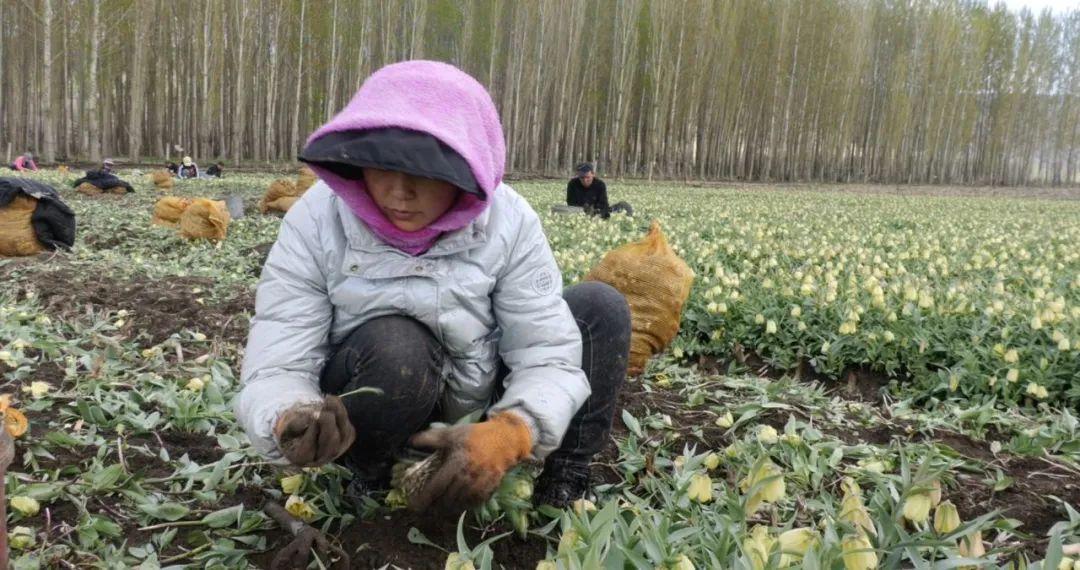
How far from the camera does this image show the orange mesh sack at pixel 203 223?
262 inches

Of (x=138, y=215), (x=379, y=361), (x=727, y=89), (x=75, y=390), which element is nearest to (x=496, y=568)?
(x=379, y=361)

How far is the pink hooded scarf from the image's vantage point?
150 centimetres

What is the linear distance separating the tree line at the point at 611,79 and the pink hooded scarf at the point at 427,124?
2034 cm

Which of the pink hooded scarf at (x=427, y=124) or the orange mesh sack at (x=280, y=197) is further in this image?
the orange mesh sack at (x=280, y=197)

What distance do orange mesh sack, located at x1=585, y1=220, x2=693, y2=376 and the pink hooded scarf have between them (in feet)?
5.42

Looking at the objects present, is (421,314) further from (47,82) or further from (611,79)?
(611,79)

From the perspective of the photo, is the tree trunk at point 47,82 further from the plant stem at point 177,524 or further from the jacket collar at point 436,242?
the jacket collar at point 436,242

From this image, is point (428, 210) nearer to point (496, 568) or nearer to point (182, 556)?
point (496, 568)

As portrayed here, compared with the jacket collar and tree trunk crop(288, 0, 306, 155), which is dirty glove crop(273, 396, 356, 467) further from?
tree trunk crop(288, 0, 306, 155)

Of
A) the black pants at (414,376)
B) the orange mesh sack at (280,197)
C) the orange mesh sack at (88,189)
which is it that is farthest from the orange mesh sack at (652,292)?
the orange mesh sack at (88,189)

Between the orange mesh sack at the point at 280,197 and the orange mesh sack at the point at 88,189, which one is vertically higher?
the orange mesh sack at the point at 280,197

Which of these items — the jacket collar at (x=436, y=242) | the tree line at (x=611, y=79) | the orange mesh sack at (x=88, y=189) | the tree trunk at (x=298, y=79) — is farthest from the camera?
the tree line at (x=611, y=79)

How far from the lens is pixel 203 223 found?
667 cm

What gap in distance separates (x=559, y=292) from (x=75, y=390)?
66.8 inches
